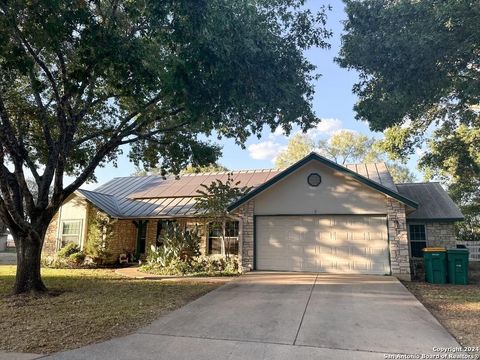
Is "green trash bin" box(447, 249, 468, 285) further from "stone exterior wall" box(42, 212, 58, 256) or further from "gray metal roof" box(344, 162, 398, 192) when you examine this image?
"stone exterior wall" box(42, 212, 58, 256)

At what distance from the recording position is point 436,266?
38.9 feet

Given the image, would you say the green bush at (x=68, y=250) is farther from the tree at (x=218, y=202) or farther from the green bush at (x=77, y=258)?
the tree at (x=218, y=202)

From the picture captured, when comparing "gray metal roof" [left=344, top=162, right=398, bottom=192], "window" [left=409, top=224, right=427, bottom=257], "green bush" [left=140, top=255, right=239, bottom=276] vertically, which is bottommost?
"green bush" [left=140, top=255, right=239, bottom=276]

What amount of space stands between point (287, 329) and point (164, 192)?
14.7m

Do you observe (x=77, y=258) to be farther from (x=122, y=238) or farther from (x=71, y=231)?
(x=122, y=238)

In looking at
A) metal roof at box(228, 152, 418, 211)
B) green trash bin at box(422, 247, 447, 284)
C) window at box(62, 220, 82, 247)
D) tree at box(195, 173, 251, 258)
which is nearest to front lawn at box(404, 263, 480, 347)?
green trash bin at box(422, 247, 447, 284)

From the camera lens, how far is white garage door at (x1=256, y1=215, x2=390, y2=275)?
12.8 metres

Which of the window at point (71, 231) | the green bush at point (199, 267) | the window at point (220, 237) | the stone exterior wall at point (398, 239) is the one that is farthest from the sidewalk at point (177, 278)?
the stone exterior wall at point (398, 239)

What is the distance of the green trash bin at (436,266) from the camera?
38.7 ft

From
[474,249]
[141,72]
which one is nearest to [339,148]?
[474,249]

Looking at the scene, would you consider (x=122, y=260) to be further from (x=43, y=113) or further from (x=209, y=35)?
(x=209, y=35)

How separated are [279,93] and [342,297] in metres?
5.32

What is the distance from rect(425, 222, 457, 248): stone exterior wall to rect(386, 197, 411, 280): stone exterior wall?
3.20 m

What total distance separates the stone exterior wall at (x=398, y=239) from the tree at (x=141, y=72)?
15.9 feet
